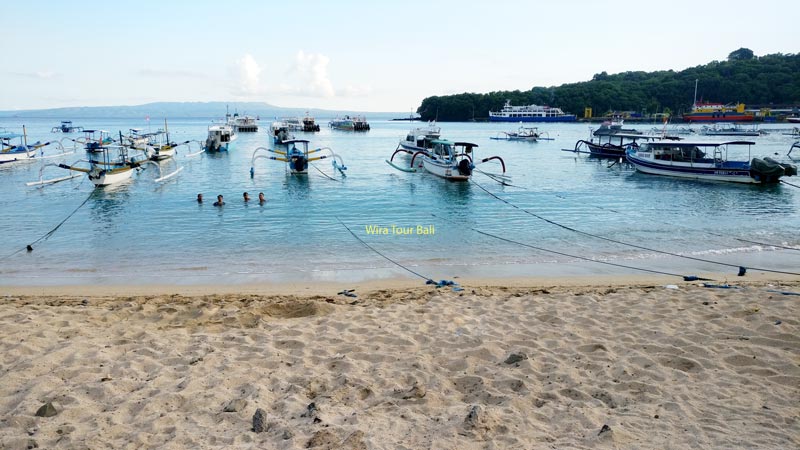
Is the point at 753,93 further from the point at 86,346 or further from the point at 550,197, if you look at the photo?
the point at 86,346

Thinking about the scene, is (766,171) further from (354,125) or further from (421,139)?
(354,125)

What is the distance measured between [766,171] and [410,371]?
115ft

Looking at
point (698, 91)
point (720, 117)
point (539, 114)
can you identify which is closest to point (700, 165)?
point (720, 117)

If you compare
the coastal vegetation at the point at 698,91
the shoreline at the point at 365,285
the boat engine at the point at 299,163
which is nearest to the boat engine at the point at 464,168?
the boat engine at the point at 299,163

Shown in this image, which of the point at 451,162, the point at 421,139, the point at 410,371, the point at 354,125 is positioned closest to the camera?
the point at 410,371

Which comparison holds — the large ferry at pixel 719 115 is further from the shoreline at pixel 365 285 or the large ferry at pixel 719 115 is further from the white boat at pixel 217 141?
the shoreline at pixel 365 285

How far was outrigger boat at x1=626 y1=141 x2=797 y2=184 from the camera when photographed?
3322cm

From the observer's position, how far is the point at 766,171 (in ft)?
108

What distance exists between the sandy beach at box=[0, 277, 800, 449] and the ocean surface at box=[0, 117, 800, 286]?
13.6 feet

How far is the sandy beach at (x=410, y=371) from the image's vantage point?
198 inches

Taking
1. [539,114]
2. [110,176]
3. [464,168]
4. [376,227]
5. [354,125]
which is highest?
[539,114]

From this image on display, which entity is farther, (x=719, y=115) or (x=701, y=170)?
(x=719, y=115)

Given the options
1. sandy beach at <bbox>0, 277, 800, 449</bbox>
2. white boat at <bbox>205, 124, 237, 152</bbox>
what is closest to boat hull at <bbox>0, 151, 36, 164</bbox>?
white boat at <bbox>205, 124, 237, 152</bbox>

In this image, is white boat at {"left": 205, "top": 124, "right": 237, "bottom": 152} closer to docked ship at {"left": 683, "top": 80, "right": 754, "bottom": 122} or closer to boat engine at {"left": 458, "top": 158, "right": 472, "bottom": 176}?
boat engine at {"left": 458, "top": 158, "right": 472, "bottom": 176}
